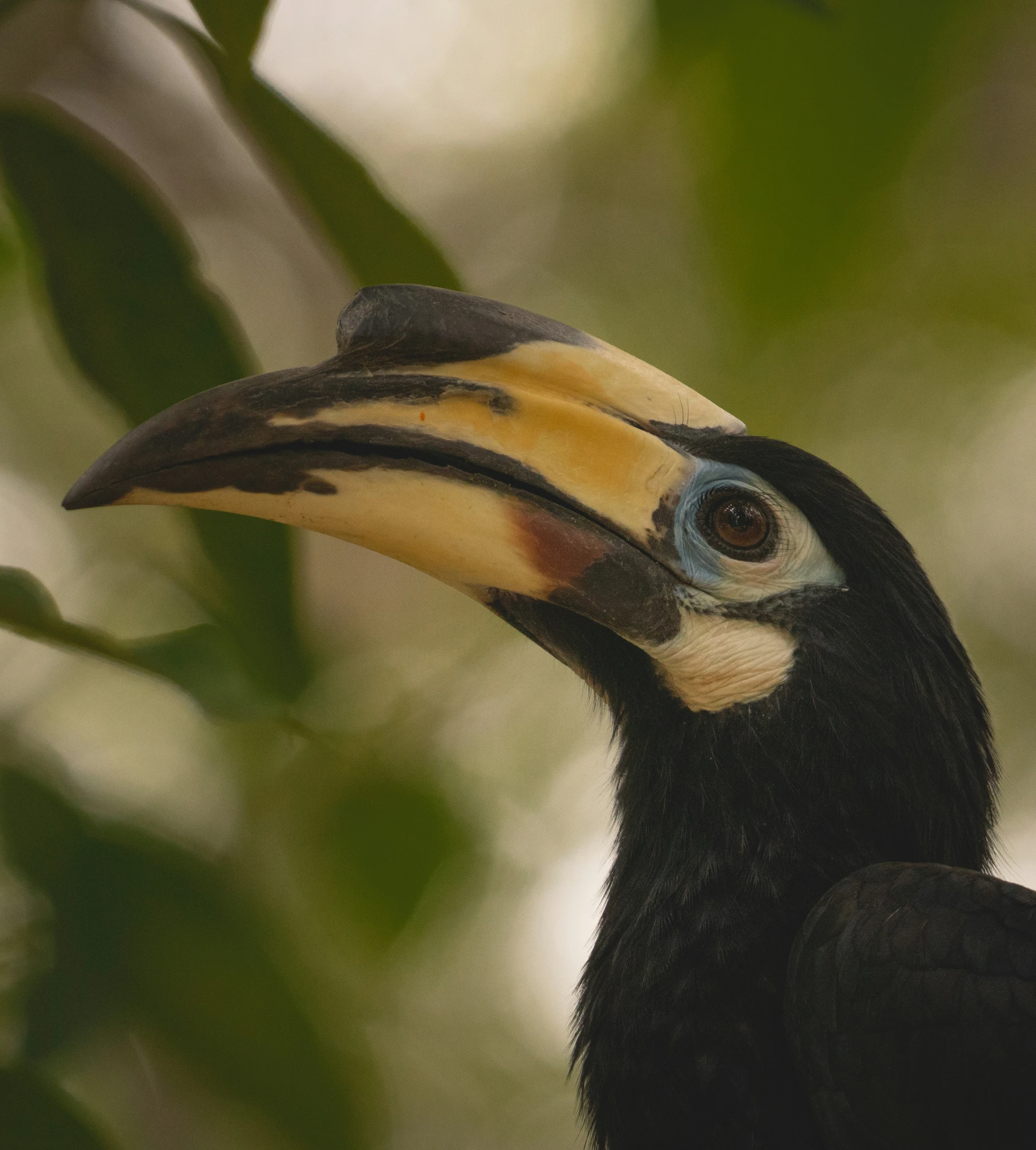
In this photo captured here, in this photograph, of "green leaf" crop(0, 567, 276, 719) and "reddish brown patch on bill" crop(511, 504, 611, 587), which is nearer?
"green leaf" crop(0, 567, 276, 719)

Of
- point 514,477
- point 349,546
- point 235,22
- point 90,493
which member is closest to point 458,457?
point 514,477

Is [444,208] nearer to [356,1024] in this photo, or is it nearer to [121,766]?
[121,766]

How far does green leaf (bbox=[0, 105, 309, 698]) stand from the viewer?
153cm

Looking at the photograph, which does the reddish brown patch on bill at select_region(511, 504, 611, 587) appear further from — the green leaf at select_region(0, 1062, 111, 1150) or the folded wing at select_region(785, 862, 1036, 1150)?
the green leaf at select_region(0, 1062, 111, 1150)

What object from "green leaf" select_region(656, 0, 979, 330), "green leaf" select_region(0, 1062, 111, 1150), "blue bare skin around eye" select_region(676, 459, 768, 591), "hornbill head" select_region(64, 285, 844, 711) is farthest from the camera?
"green leaf" select_region(656, 0, 979, 330)

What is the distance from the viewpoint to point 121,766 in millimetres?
3078

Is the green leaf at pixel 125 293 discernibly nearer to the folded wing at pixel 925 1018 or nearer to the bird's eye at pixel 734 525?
the bird's eye at pixel 734 525

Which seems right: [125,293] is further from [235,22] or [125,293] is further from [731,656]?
[731,656]

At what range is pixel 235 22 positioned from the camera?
4.70 feet

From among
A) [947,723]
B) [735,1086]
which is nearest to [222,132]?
[947,723]

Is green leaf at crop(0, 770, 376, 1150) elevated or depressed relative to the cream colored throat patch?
depressed


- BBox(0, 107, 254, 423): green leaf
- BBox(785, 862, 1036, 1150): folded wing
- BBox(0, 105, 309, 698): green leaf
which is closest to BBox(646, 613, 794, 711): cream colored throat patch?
BBox(785, 862, 1036, 1150): folded wing

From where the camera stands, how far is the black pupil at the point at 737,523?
1676 millimetres

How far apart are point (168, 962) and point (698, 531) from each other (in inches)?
36.6
